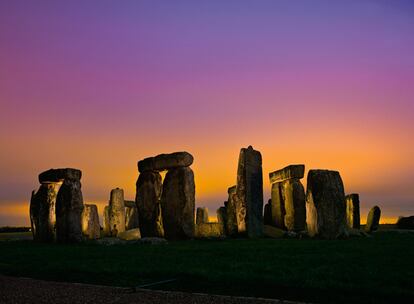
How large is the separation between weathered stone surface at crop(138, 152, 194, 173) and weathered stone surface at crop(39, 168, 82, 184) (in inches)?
109

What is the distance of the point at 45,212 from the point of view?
Result: 59.5ft

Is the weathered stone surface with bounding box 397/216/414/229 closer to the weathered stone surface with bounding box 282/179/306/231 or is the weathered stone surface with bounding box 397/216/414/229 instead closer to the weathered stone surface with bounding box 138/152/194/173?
the weathered stone surface with bounding box 282/179/306/231

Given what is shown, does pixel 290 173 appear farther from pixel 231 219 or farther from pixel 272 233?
pixel 231 219

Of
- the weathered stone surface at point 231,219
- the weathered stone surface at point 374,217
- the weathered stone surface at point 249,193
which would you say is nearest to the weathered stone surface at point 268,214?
the weathered stone surface at point 231,219

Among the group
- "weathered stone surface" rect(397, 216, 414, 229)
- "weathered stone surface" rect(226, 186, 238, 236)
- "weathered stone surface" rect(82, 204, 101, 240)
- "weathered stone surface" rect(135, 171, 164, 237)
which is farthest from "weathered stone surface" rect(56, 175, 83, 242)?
"weathered stone surface" rect(397, 216, 414, 229)

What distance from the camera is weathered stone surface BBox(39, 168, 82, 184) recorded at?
1731 cm

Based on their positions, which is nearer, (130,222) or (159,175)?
(159,175)

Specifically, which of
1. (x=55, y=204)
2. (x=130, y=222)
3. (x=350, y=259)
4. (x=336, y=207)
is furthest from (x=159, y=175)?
(x=350, y=259)

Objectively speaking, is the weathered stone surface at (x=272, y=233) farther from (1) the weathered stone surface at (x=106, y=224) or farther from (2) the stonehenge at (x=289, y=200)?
(1) the weathered stone surface at (x=106, y=224)

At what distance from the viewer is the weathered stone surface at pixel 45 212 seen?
18.0 m

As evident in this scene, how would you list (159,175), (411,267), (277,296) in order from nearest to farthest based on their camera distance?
(277,296), (411,267), (159,175)

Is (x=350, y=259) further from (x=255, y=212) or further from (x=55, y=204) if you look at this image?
(x=55, y=204)

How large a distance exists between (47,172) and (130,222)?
10758mm

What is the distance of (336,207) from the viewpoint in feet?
53.4
